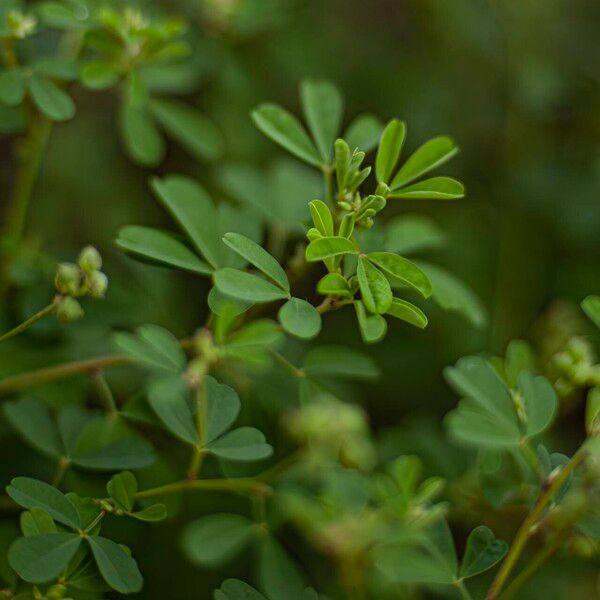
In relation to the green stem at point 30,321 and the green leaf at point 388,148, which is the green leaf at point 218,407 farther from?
the green leaf at point 388,148

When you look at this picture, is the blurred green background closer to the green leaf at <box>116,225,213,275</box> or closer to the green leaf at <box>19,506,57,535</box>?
the green leaf at <box>116,225,213,275</box>

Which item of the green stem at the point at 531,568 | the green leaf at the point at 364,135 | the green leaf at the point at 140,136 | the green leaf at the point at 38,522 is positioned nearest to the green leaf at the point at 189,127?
the green leaf at the point at 140,136

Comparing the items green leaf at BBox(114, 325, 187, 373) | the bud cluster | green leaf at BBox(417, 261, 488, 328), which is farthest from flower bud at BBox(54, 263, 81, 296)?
green leaf at BBox(417, 261, 488, 328)

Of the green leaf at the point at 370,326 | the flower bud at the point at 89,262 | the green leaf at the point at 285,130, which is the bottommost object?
the flower bud at the point at 89,262

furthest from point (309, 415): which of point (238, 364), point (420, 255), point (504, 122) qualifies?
point (504, 122)

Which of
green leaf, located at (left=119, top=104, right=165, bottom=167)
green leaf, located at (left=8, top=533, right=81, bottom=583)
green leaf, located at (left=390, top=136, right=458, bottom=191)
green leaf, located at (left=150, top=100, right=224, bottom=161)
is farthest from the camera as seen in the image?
green leaf, located at (left=150, top=100, right=224, bottom=161)

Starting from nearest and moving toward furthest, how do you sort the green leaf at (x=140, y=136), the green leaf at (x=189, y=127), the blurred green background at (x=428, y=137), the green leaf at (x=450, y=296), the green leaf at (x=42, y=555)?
the green leaf at (x=42, y=555), the green leaf at (x=450, y=296), the green leaf at (x=140, y=136), the green leaf at (x=189, y=127), the blurred green background at (x=428, y=137)

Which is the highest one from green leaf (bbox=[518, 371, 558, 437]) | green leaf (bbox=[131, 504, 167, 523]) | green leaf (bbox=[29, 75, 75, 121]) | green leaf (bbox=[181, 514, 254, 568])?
green leaf (bbox=[29, 75, 75, 121])
